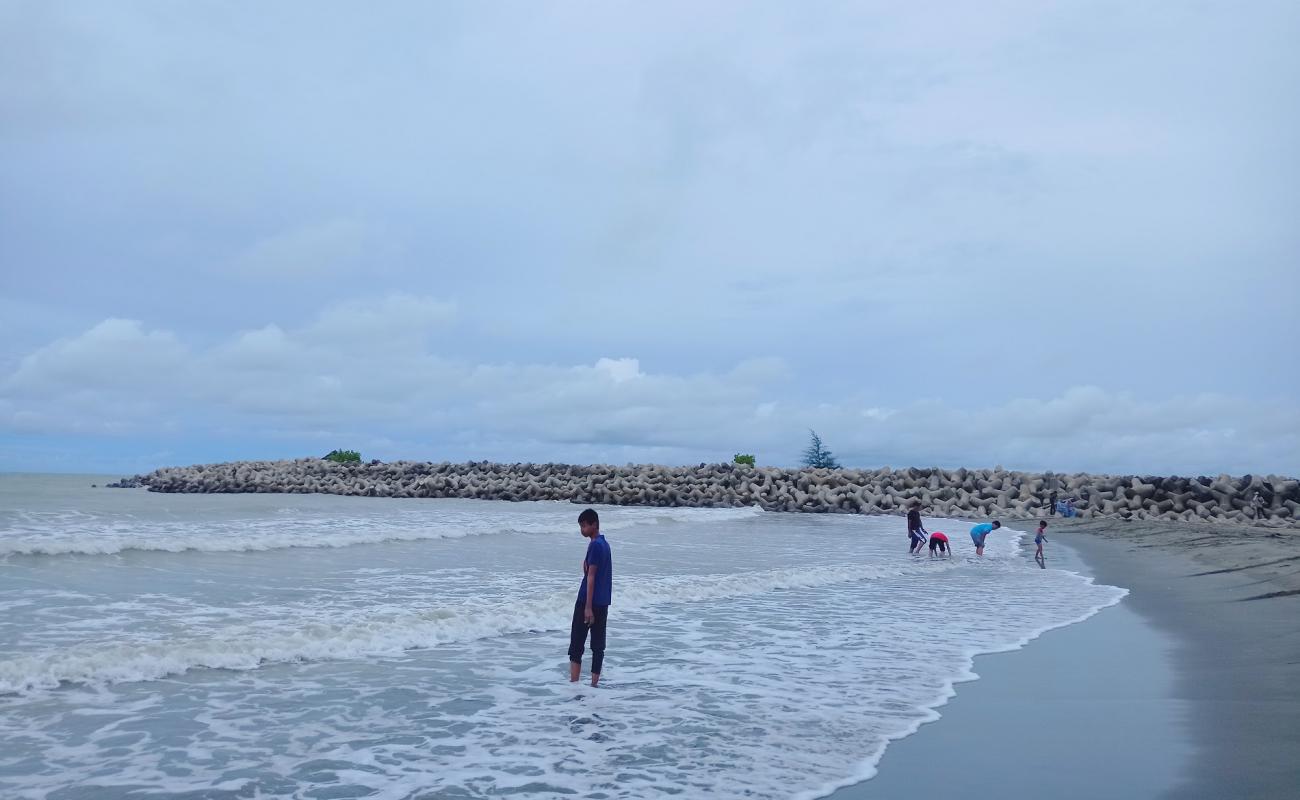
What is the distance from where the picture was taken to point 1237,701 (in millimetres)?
7336

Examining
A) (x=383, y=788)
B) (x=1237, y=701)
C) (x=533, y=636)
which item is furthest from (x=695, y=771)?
(x=533, y=636)

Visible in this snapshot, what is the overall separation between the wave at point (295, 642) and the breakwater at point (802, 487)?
75.2 feet

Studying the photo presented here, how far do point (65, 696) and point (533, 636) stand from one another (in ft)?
15.6

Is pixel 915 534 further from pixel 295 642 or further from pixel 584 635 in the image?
Answer: pixel 295 642

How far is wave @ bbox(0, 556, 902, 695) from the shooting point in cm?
858

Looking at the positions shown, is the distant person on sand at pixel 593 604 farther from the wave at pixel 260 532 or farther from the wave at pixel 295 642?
the wave at pixel 260 532

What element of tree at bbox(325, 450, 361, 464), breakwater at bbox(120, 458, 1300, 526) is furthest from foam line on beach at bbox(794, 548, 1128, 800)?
tree at bbox(325, 450, 361, 464)

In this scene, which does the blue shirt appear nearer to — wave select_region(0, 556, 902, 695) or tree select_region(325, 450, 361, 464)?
wave select_region(0, 556, 902, 695)

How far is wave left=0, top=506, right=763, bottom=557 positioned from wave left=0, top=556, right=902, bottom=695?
30.7 ft

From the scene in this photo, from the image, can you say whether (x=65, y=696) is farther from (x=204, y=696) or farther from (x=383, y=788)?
(x=383, y=788)

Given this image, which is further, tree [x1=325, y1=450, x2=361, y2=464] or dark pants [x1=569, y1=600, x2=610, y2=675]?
tree [x1=325, y1=450, x2=361, y2=464]

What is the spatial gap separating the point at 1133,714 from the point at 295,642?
781 centimetres

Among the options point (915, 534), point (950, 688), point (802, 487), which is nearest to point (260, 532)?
point (915, 534)

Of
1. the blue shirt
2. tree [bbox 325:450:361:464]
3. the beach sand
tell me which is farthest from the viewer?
tree [bbox 325:450:361:464]
